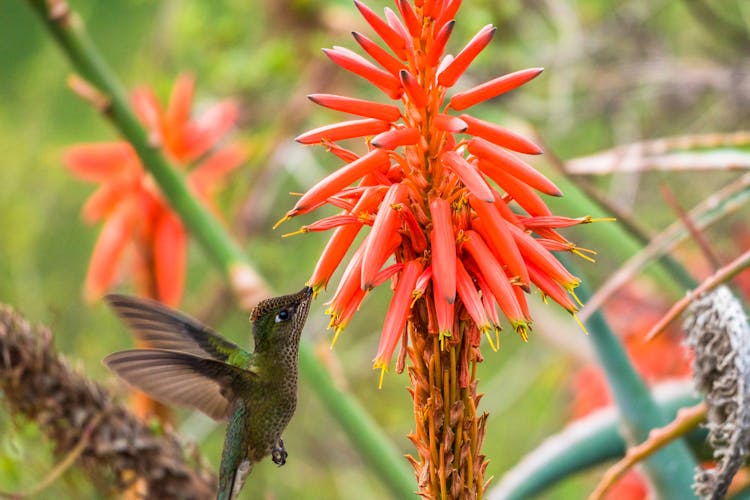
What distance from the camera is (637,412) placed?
3.34 feet

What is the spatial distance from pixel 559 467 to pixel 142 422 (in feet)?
1.61

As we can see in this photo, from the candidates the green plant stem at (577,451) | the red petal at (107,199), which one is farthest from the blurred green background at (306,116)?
the green plant stem at (577,451)

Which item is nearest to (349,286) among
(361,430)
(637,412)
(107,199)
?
(637,412)

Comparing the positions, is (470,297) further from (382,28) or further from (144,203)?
(144,203)

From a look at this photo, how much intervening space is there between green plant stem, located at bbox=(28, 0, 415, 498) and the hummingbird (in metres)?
0.12

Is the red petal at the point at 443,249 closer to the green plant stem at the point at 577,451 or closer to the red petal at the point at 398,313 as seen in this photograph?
the red petal at the point at 398,313

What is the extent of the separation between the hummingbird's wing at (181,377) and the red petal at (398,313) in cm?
41

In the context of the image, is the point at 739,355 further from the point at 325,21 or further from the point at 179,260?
the point at 325,21

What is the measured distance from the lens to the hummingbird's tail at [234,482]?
3.63 ft

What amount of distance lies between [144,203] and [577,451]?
1107 mm

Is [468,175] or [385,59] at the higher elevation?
[385,59]

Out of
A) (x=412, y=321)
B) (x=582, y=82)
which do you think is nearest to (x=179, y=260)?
(x=412, y=321)

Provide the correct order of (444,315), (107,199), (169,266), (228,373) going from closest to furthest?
(444,315)
(228,373)
(169,266)
(107,199)

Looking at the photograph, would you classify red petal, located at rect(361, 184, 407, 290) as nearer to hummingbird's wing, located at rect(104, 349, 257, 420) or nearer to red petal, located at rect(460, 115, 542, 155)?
red petal, located at rect(460, 115, 542, 155)
